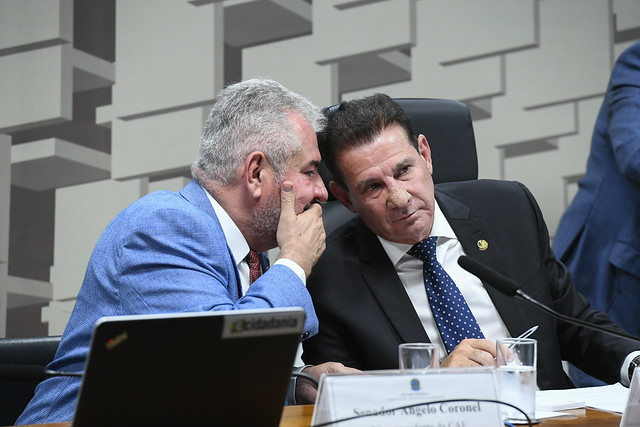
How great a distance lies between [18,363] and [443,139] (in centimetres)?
126

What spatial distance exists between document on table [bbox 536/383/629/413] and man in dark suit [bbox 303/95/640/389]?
0.32 m

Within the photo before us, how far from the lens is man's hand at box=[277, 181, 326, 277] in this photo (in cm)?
176

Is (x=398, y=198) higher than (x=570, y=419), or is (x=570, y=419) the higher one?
(x=398, y=198)

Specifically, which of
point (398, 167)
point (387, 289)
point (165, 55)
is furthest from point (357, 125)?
point (165, 55)

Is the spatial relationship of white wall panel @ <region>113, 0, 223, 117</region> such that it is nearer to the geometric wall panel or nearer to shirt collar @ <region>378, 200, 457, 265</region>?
the geometric wall panel

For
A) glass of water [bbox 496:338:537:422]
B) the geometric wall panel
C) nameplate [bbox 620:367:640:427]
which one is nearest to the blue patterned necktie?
glass of water [bbox 496:338:537:422]

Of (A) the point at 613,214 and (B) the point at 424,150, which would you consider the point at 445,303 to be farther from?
(A) the point at 613,214

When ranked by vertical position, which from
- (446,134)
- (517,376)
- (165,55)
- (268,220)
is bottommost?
(517,376)

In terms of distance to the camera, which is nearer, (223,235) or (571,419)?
(571,419)

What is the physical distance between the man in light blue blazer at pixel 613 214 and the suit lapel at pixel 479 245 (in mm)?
862

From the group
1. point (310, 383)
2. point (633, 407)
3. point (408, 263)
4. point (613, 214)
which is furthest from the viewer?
point (613, 214)

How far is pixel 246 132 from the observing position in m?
1.90

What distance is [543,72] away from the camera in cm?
365

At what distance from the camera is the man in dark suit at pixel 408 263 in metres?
1.93
